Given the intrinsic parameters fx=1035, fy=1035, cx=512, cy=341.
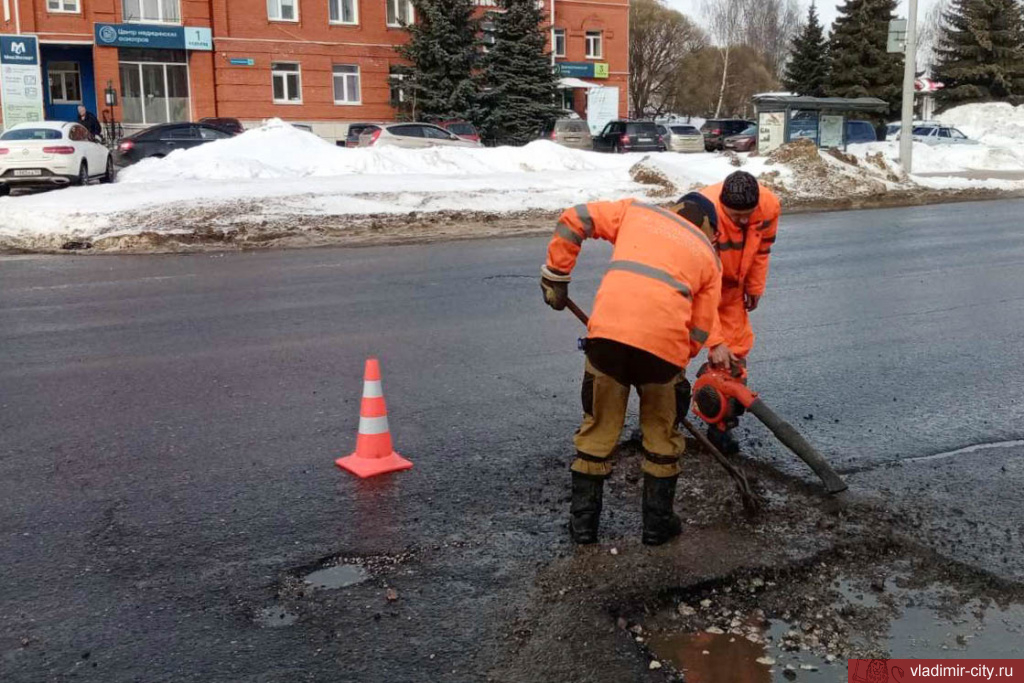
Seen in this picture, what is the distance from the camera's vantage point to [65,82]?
A: 129ft

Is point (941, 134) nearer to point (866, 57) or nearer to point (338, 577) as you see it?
point (866, 57)

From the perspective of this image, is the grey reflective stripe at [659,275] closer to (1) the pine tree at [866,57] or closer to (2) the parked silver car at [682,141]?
(2) the parked silver car at [682,141]

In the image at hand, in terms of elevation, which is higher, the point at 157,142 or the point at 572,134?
the point at 572,134

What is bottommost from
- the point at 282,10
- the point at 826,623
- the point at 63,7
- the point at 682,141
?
the point at 826,623

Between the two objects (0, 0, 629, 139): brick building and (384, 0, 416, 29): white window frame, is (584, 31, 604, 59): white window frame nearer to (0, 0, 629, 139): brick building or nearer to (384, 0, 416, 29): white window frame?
(0, 0, 629, 139): brick building

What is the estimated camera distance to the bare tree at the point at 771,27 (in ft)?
301

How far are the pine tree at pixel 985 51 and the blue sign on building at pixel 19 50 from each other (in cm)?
4159

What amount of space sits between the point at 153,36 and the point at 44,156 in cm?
1978

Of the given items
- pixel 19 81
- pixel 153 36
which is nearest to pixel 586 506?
pixel 19 81

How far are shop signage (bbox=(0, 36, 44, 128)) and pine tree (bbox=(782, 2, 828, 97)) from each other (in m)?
39.9

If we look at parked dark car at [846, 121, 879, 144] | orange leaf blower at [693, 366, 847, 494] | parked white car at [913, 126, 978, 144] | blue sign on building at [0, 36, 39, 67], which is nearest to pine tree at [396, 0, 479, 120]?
blue sign on building at [0, 36, 39, 67]

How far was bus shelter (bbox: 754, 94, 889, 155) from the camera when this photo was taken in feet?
90.0

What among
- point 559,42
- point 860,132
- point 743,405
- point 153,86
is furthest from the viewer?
point 559,42

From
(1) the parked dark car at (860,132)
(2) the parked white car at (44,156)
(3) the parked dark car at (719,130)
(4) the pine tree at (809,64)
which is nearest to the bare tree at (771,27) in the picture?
(4) the pine tree at (809,64)
